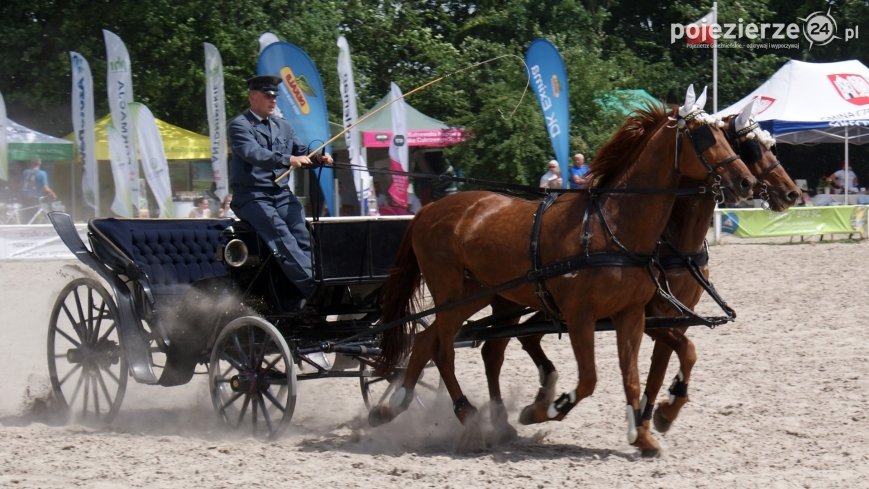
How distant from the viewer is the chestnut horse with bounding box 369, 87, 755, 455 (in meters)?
5.18

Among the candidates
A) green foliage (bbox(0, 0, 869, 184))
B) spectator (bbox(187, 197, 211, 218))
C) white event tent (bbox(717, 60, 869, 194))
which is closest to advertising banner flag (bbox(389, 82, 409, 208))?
spectator (bbox(187, 197, 211, 218))

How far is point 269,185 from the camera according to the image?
6.14m

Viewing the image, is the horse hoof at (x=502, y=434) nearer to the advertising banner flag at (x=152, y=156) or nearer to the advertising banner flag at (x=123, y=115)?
the advertising banner flag at (x=123, y=115)

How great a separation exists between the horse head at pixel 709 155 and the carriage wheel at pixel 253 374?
7.44 ft

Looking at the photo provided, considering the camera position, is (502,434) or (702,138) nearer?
(702,138)

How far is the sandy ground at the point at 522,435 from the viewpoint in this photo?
4.82 meters

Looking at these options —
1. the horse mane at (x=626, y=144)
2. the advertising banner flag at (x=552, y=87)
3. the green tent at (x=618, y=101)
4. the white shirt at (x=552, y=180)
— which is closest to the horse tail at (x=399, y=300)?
the horse mane at (x=626, y=144)

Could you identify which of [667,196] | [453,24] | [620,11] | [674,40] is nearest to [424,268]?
[667,196]

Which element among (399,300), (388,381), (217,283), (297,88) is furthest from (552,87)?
(217,283)

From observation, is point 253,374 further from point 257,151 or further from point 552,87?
point 552,87

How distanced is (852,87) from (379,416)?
55.9 feet

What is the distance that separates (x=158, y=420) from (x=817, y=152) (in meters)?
22.1

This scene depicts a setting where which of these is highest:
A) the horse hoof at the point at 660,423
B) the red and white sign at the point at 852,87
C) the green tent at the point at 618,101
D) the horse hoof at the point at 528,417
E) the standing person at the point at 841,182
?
the red and white sign at the point at 852,87

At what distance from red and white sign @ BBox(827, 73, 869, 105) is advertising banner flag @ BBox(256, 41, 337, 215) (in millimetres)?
10673
